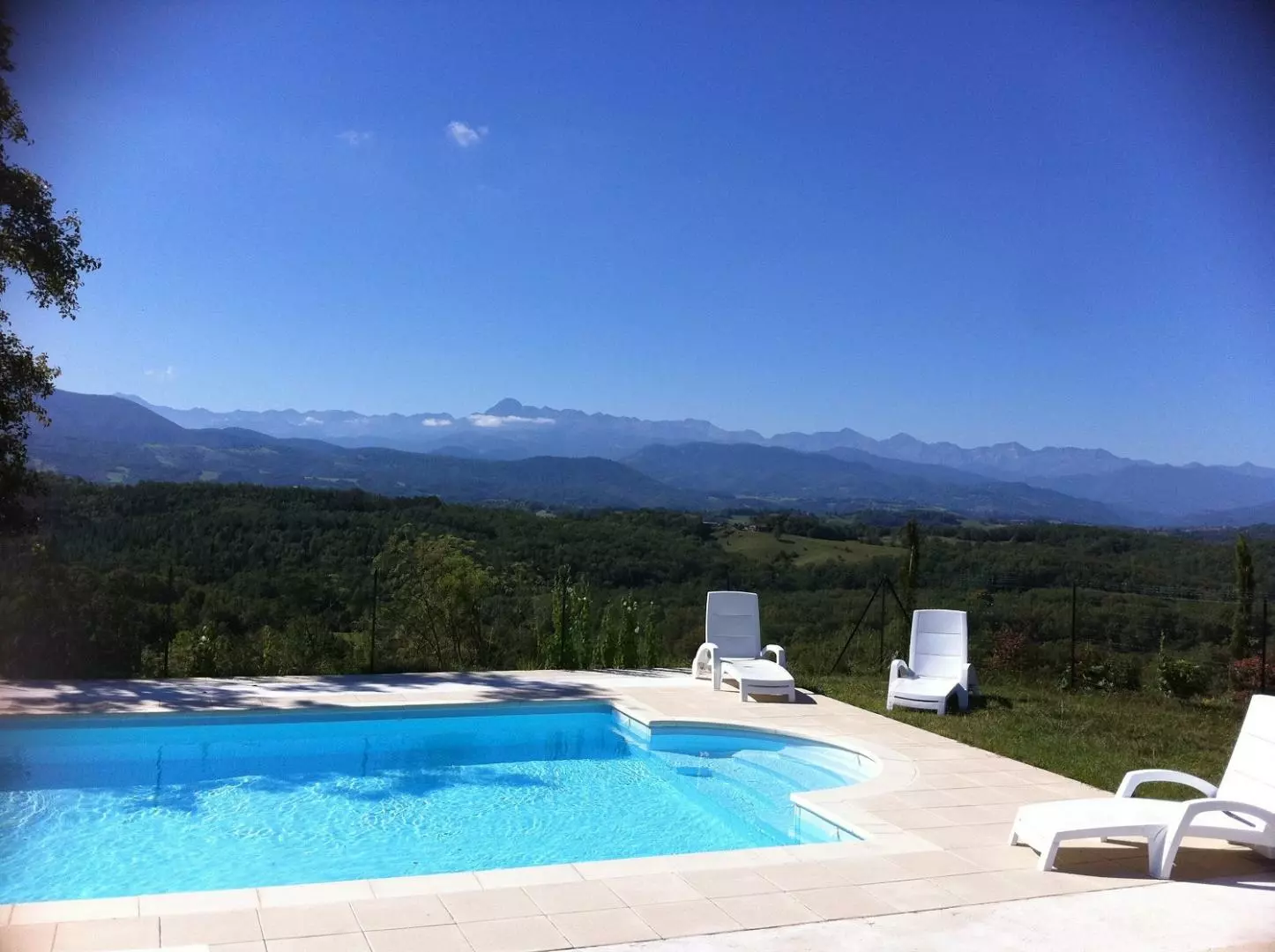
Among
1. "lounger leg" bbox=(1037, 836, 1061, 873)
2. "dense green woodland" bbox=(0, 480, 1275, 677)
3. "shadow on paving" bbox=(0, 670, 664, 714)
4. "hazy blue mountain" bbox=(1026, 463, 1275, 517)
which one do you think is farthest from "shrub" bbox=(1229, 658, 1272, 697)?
"hazy blue mountain" bbox=(1026, 463, 1275, 517)

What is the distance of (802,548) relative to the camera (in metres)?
26.8

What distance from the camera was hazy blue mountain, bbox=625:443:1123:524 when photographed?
80625mm

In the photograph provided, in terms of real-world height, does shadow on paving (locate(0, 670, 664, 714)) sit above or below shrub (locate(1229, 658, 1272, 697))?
below

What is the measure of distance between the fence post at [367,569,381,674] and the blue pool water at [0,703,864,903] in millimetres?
2245

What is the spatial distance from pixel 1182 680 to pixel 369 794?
Result: 9.06m

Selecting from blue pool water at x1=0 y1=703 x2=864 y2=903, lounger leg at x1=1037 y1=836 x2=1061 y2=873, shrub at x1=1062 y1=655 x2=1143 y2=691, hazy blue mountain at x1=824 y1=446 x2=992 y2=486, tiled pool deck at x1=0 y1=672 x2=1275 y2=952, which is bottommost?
blue pool water at x1=0 y1=703 x2=864 y2=903

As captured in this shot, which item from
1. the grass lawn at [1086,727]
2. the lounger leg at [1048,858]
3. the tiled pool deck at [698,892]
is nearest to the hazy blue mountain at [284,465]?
the tiled pool deck at [698,892]

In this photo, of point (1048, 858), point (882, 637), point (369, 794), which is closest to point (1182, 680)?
point (882, 637)

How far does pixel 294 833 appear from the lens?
20.5 feet

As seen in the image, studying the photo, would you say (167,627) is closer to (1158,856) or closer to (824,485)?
(1158,856)

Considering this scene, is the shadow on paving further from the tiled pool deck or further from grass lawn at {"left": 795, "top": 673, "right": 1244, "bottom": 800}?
the tiled pool deck

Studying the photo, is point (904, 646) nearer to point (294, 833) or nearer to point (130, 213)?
point (294, 833)

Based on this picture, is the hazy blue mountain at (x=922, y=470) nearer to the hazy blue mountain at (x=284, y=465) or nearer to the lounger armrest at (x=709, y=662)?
the hazy blue mountain at (x=284, y=465)

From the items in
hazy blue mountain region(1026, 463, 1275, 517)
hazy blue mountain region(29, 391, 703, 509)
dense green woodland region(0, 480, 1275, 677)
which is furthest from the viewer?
hazy blue mountain region(1026, 463, 1275, 517)
